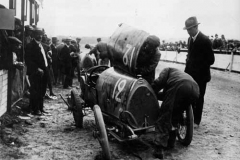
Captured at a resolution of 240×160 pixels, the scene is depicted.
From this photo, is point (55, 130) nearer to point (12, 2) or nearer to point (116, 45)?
point (116, 45)

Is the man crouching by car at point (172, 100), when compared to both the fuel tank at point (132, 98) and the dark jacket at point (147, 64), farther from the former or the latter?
the dark jacket at point (147, 64)

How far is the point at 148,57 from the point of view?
17.5 ft

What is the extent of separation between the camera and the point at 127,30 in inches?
221

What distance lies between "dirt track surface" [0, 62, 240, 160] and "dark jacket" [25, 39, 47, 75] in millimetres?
1172

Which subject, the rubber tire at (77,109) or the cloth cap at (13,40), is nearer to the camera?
the rubber tire at (77,109)

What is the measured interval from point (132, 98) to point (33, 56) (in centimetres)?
354

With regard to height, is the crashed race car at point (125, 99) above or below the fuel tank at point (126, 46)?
below

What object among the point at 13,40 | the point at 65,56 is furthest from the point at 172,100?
the point at 65,56

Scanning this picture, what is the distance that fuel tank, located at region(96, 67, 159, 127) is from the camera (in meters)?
4.83

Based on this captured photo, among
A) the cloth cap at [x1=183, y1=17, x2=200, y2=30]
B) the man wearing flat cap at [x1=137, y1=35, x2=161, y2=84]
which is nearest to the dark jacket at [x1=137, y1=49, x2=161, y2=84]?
the man wearing flat cap at [x1=137, y1=35, x2=161, y2=84]

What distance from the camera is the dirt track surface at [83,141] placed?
504 cm

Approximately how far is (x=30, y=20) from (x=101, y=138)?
30.8 feet

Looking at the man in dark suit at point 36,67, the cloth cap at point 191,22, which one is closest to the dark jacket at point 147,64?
the cloth cap at point 191,22

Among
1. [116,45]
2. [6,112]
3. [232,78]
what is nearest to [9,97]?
[6,112]
